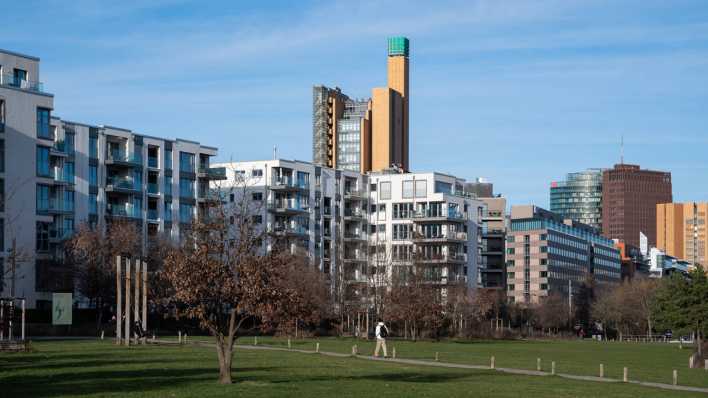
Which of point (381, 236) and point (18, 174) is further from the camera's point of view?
point (381, 236)

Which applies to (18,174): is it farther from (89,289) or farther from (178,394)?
(178,394)

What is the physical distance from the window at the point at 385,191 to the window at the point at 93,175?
5935 cm

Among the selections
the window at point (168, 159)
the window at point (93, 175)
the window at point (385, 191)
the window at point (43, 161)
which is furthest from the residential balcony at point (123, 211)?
the window at point (385, 191)

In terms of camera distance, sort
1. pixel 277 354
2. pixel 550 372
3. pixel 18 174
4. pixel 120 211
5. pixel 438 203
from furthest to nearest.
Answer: pixel 438 203
pixel 120 211
pixel 18 174
pixel 277 354
pixel 550 372

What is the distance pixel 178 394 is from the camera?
34500 millimetres

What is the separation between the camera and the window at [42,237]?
355 ft

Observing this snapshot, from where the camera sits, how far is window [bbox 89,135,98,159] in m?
122

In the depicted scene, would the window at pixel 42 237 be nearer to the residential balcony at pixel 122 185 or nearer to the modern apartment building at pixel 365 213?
the residential balcony at pixel 122 185

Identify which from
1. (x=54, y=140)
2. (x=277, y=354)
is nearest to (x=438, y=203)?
(x=54, y=140)

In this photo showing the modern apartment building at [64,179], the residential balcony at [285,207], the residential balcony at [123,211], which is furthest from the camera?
the residential balcony at [285,207]

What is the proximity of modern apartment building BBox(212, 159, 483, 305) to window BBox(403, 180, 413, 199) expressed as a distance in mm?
150

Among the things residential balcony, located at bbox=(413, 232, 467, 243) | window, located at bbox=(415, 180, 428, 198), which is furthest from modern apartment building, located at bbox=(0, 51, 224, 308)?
window, located at bbox=(415, 180, 428, 198)

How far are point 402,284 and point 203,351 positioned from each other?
179 feet

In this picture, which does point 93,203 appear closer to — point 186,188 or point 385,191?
point 186,188
